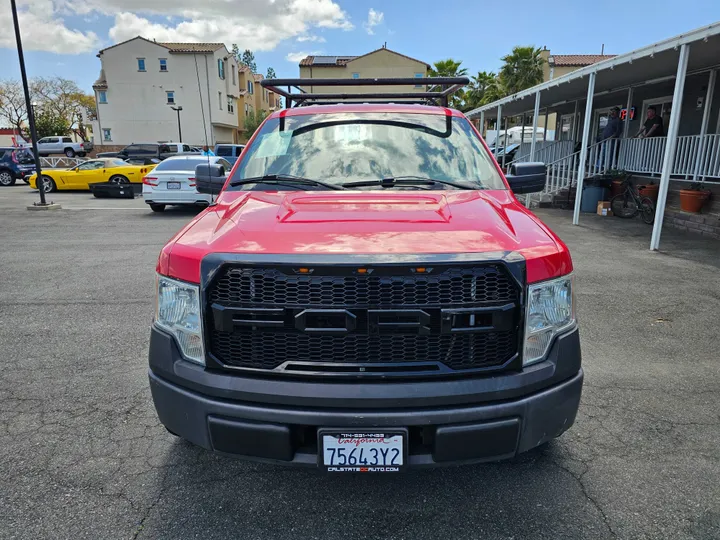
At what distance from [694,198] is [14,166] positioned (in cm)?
2685

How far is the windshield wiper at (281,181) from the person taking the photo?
295cm

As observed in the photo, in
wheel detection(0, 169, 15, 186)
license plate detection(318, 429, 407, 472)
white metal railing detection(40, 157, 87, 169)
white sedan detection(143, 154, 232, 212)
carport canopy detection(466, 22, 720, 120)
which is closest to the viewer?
license plate detection(318, 429, 407, 472)

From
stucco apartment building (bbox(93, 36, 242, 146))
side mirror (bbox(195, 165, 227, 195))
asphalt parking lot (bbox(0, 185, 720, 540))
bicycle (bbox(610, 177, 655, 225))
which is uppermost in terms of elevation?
stucco apartment building (bbox(93, 36, 242, 146))

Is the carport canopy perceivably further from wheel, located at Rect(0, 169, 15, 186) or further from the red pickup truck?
wheel, located at Rect(0, 169, 15, 186)

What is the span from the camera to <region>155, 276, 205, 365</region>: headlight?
2074mm

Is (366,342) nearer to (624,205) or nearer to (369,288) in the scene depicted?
(369,288)

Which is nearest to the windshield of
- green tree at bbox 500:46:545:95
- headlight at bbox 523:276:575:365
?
headlight at bbox 523:276:575:365

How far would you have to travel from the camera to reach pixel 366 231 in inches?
83.7

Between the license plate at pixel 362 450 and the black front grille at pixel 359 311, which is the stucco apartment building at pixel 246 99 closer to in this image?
the black front grille at pixel 359 311

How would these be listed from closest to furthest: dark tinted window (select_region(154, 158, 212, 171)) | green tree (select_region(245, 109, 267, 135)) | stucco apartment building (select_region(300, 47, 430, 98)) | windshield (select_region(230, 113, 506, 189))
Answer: windshield (select_region(230, 113, 506, 189)) < dark tinted window (select_region(154, 158, 212, 171)) < stucco apartment building (select_region(300, 47, 430, 98)) < green tree (select_region(245, 109, 267, 135))

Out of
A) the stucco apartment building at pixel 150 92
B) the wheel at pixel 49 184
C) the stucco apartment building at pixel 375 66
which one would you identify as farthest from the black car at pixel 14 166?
the stucco apartment building at pixel 375 66

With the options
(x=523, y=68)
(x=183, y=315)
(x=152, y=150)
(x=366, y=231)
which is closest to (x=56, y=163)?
(x=152, y=150)

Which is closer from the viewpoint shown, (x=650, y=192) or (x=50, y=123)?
(x=650, y=192)

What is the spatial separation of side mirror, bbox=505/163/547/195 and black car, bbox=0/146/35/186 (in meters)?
26.1
